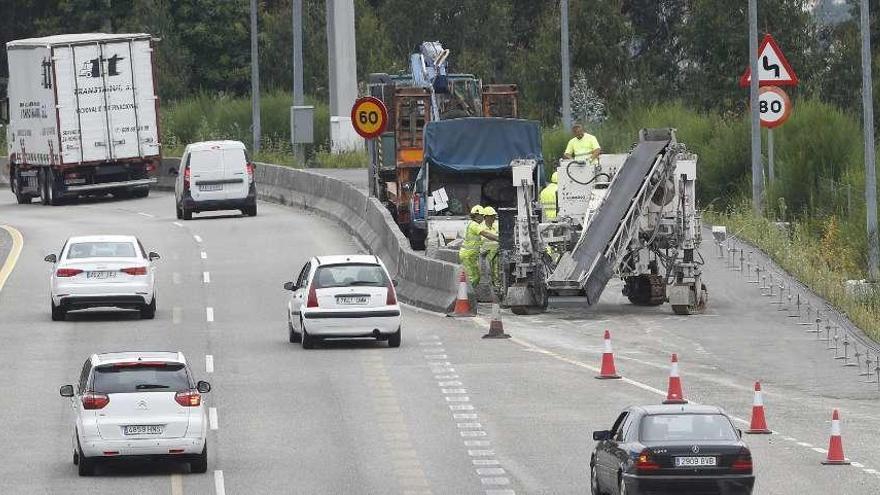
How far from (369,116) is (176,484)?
26.5 m

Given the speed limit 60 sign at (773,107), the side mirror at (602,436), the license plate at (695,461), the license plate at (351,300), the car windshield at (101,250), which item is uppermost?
the speed limit 60 sign at (773,107)

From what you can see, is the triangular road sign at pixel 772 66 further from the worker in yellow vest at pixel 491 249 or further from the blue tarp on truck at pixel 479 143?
the worker in yellow vest at pixel 491 249

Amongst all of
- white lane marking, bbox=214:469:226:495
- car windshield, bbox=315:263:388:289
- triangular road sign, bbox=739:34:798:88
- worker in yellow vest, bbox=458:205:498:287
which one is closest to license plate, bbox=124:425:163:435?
white lane marking, bbox=214:469:226:495

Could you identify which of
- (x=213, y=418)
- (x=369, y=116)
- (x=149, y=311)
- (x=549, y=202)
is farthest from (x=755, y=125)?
(x=213, y=418)

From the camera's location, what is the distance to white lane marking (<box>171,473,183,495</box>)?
2175cm

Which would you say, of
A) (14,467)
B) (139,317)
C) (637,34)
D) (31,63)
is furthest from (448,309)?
(637,34)

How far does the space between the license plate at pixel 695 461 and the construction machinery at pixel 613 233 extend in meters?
17.8

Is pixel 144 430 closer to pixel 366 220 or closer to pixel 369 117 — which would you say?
pixel 369 117

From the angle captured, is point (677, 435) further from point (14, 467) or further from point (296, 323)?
point (296, 323)

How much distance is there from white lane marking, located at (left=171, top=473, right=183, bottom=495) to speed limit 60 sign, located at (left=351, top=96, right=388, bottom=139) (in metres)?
25.2

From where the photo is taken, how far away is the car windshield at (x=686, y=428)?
19188 mm

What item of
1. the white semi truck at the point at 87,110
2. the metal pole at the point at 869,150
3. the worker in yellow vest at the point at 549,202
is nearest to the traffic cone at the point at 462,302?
the worker in yellow vest at the point at 549,202

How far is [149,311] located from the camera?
37.5m

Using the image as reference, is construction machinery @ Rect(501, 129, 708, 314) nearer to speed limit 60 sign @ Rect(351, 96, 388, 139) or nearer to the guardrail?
the guardrail
